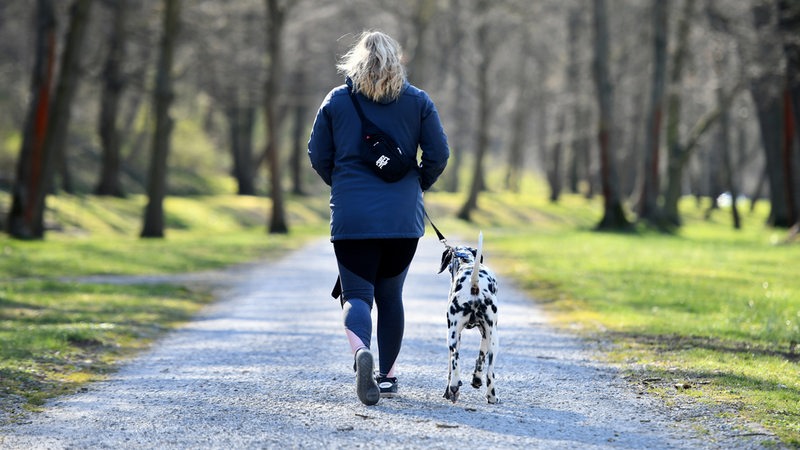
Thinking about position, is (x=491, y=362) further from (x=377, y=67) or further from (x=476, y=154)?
(x=476, y=154)

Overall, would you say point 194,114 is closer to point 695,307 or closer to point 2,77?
point 2,77

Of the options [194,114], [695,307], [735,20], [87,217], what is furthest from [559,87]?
[695,307]

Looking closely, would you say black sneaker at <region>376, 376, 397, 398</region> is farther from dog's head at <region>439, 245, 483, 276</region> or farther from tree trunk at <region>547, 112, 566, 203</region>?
tree trunk at <region>547, 112, 566, 203</region>

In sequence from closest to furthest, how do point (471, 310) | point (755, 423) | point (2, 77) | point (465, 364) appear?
point (755, 423) < point (471, 310) < point (465, 364) < point (2, 77)

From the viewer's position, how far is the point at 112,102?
39.3m

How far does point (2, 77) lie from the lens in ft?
135

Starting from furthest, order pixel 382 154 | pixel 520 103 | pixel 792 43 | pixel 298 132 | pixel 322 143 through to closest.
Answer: pixel 520 103
pixel 298 132
pixel 792 43
pixel 322 143
pixel 382 154

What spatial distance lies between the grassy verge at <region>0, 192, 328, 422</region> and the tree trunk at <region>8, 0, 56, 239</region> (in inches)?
24.1

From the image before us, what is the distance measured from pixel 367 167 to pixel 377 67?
60cm

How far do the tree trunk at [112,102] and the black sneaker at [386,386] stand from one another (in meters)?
26.5

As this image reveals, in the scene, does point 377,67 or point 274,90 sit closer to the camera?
point 377,67

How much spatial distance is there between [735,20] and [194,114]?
34.1 meters

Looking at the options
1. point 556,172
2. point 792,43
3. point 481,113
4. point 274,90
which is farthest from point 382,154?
point 556,172

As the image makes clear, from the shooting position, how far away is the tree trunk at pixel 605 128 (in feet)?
101
